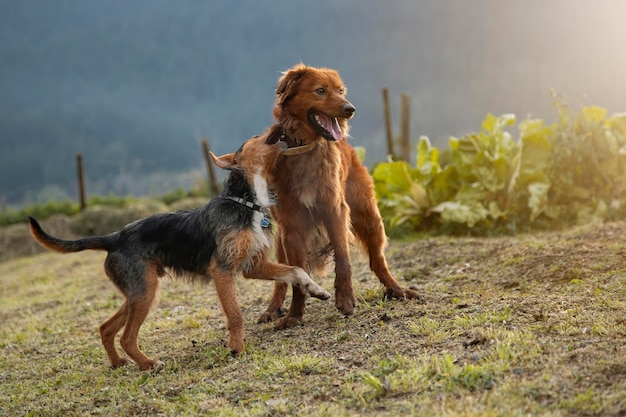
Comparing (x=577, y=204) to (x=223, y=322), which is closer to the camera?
(x=223, y=322)

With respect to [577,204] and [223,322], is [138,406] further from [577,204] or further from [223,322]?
[577,204]

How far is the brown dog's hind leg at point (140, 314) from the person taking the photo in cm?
537

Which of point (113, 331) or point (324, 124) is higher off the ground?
point (324, 124)

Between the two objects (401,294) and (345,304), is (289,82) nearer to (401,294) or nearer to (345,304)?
(345,304)

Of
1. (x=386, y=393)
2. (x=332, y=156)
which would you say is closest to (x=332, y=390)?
(x=386, y=393)

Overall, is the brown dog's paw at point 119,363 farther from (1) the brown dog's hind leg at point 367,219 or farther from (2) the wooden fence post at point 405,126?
(2) the wooden fence post at point 405,126

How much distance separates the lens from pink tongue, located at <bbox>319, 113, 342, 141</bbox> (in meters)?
5.54

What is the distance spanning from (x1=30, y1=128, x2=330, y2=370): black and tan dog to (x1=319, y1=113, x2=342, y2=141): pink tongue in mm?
387

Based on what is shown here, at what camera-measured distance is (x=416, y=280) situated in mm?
7285

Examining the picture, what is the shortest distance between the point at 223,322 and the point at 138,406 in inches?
85.2

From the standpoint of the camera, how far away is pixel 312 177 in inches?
218

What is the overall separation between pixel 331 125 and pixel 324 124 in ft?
0.21

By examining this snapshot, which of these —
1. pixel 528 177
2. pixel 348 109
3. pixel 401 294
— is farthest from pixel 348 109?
pixel 528 177

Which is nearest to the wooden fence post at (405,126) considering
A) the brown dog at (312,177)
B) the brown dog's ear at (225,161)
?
the brown dog at (312,177)
